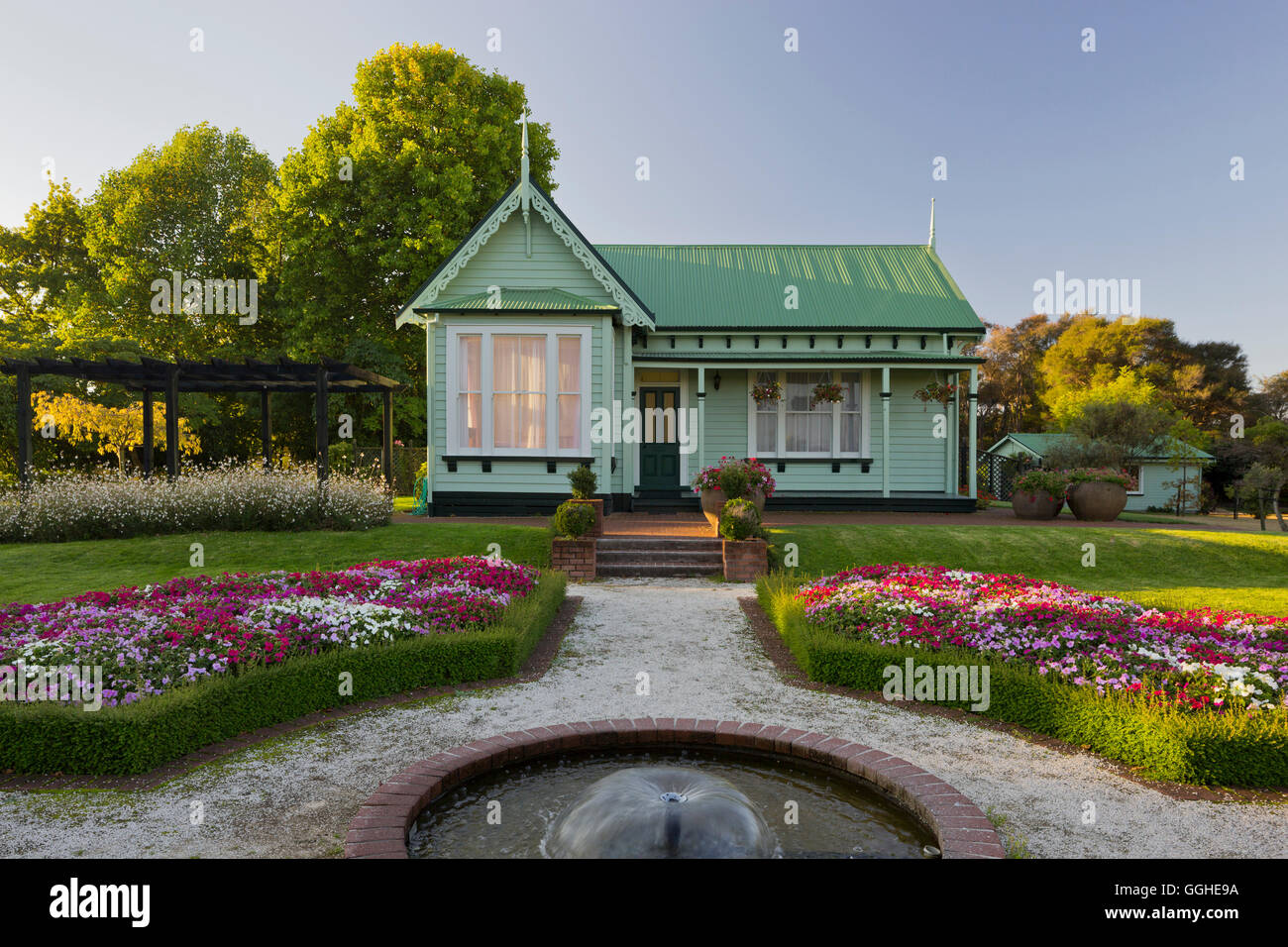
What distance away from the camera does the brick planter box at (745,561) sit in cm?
1116

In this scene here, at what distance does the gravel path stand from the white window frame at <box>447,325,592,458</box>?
8336 millimetres

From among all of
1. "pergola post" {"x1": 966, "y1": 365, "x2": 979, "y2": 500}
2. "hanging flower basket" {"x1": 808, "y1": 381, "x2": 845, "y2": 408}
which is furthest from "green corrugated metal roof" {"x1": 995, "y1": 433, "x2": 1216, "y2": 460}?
"hanging flower basket" {"x1": 808, "y1": 381, "x2": 845, "y2": 408}

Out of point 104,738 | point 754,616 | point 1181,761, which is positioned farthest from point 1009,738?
point 104,738

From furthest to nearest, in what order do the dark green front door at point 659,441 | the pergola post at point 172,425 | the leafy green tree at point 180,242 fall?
the leafy green tree at point 180,242 < the dark green front door at point 659,441 < the pergola post at point 172,425

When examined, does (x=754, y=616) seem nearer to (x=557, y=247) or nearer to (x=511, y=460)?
(x=511, y=460)

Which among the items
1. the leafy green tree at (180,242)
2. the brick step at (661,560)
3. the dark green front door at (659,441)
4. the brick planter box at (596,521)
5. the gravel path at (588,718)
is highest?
the leafy green tree at (180,242)

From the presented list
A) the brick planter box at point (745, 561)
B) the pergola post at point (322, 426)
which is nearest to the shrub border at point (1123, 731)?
the brick planter box at point (745, 561)

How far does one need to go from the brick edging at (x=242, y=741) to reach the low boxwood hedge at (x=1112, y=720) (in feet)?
8.41

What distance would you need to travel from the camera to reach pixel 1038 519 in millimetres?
16203

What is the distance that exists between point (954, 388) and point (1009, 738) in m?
13.7

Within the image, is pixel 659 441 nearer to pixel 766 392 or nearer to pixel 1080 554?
pixel 766 392

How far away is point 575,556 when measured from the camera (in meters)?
11.3

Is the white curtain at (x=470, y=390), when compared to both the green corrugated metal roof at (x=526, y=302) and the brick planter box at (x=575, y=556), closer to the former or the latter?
the green corrugated metal roof at (x=526, y=302)

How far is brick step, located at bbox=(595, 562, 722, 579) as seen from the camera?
37.9ft
